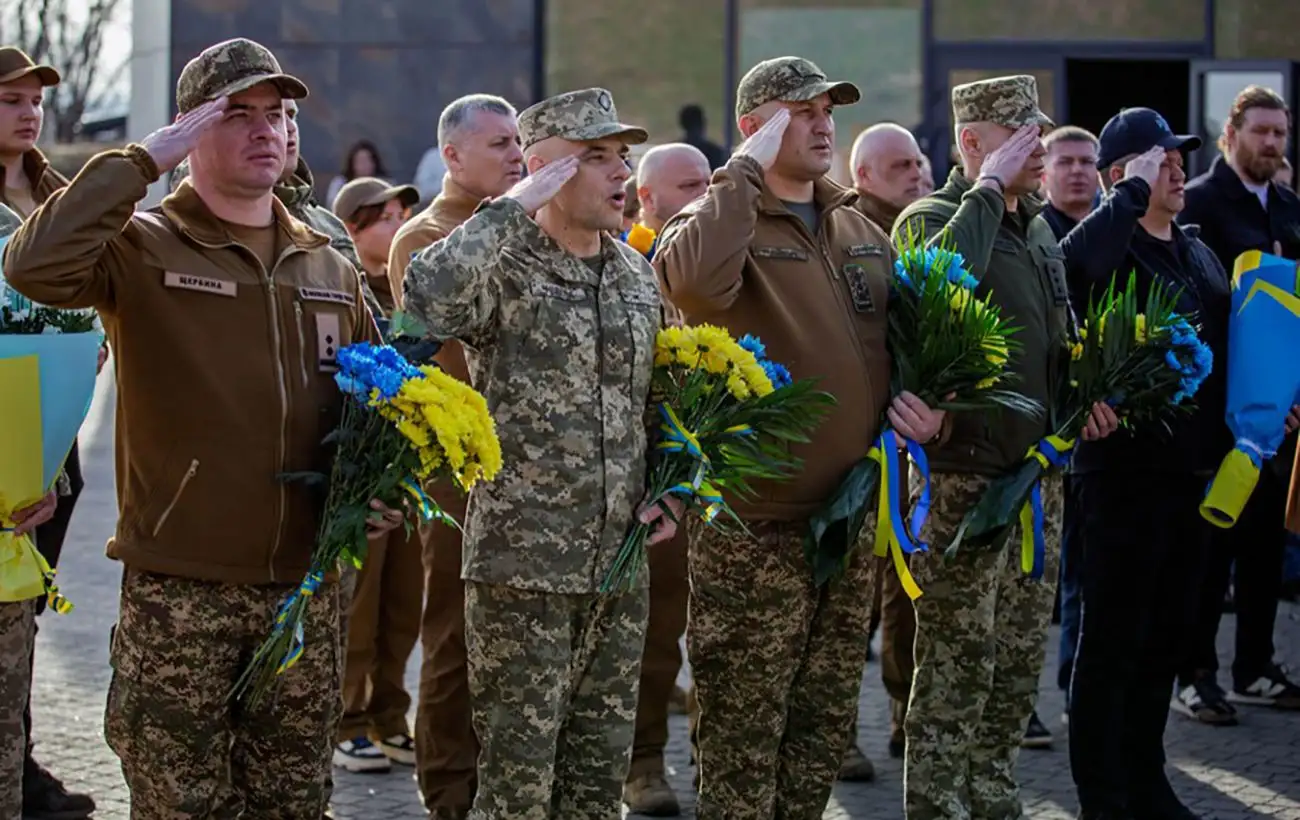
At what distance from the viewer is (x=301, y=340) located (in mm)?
5336

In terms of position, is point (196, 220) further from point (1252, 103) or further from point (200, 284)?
point (1252, 103)

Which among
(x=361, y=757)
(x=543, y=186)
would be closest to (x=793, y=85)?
(x=543, y=186)

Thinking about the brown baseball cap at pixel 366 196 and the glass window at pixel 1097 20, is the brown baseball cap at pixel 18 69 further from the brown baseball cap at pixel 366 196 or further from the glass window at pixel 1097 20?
the glass window at pixel 1097 20

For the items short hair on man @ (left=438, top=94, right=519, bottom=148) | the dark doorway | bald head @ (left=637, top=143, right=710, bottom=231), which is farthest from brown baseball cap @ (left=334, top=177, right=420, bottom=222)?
the dark doorway

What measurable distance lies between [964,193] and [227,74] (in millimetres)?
2701

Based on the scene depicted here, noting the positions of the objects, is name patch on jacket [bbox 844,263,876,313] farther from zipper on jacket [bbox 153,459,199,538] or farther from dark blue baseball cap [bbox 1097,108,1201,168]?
zipper on jacket [bbox 153,459,199,538]

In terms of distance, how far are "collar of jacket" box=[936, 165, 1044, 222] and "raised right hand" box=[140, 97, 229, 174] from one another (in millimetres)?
2774

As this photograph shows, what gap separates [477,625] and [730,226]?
4.58 feet

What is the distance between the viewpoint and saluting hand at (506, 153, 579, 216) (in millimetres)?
5527

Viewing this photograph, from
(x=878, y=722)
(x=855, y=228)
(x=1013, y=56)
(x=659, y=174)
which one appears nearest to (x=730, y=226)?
(x=855, y=228)

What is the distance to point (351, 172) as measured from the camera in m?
15.6

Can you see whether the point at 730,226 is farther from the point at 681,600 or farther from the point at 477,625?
the point at 681,600

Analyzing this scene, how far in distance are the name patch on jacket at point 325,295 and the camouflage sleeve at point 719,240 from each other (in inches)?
42.8

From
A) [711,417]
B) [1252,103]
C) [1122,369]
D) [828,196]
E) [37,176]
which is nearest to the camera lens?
[711,417]
